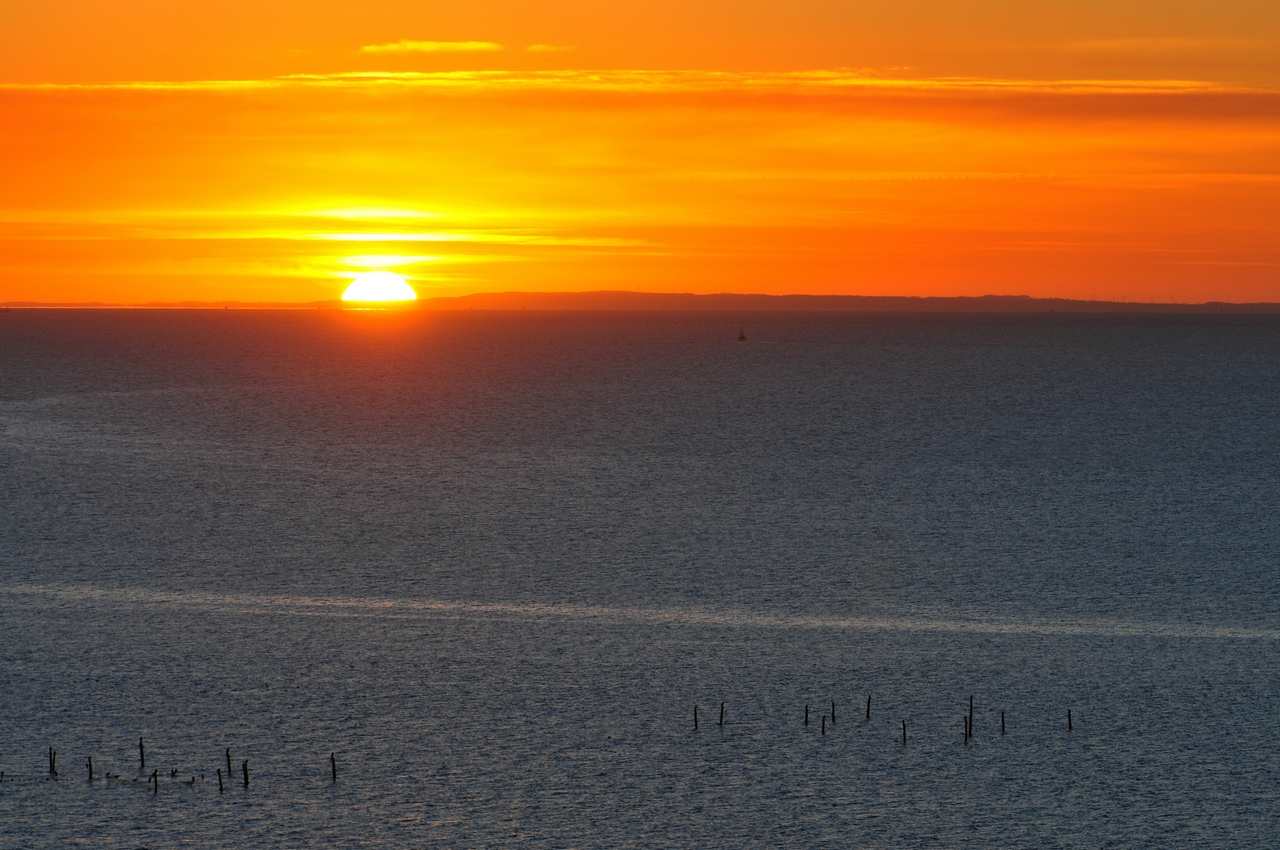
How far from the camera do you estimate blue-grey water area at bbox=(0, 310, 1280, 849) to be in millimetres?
13438

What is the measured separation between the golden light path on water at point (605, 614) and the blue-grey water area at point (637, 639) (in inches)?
3.9

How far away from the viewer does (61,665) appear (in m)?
17.9

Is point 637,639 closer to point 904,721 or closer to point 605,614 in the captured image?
point 605,614

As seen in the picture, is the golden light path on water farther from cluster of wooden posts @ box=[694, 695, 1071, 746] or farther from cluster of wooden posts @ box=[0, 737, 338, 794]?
cluster of wooden posts @ box=[0, 737, 338, 794]

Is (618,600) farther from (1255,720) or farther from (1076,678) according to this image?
(1255,720)

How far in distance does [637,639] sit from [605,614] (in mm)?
1833

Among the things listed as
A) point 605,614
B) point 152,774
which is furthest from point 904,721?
point 152,774

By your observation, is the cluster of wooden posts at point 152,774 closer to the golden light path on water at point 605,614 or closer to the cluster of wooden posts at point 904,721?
the cluster of wooden posts at point 904,721

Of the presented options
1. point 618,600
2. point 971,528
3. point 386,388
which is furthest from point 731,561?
point 386,388

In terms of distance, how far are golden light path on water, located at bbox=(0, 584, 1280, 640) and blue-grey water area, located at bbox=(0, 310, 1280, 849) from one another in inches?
3.9

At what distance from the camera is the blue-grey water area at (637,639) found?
13438mm

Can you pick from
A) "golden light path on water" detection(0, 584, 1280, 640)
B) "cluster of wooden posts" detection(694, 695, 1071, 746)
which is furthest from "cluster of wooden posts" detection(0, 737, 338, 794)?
"golden light path on water" detection(0, 584, 1280, 640)

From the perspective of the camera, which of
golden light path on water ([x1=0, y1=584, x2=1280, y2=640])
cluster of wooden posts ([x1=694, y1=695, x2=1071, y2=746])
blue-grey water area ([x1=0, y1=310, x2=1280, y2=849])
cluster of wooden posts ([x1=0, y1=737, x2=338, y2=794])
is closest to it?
blue-grey water area ([x1=0, y1=310, x2=1280, y2=849])

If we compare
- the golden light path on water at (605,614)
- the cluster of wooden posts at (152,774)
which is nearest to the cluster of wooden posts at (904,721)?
the golden light path on water at (605,614)
